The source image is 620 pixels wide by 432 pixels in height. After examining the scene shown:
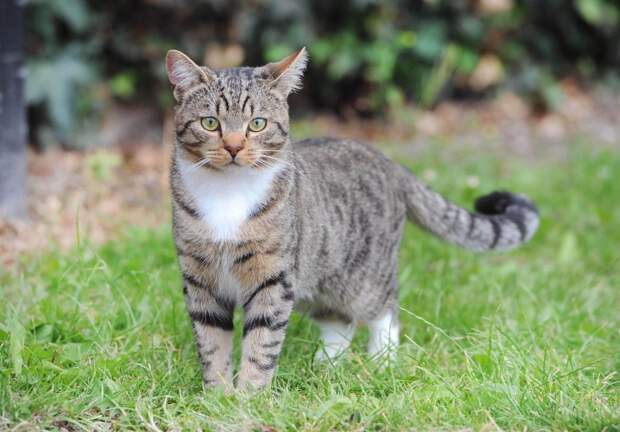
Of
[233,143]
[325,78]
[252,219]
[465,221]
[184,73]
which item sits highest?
[184,73]

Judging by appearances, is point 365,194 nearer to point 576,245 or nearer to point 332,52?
point 576,245

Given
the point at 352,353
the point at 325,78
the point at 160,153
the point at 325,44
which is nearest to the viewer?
the point at 352,353

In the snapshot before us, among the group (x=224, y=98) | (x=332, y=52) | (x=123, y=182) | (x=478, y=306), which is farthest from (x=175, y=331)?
(x=332, y=52)

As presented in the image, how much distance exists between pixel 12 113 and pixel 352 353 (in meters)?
2.54

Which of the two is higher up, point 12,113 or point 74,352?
point 12,113

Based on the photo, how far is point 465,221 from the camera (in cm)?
381

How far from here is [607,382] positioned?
308 centimetres

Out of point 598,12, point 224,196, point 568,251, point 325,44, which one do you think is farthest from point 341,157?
point 598,12

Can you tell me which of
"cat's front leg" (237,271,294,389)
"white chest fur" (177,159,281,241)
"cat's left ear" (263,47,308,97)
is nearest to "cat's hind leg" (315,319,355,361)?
"cat's front leg" (237,271,294,389)

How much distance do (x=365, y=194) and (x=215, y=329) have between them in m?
0.93

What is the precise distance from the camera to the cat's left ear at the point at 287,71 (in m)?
3.13

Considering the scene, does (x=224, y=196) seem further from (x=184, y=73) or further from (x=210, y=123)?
(x=184, y=73)

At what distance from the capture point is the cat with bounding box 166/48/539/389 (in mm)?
3027

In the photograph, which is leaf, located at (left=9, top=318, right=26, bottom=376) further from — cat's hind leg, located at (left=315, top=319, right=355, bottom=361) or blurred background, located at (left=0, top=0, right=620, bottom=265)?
blurred background, located at (left=0, top=0, right=620, bottom=265)
